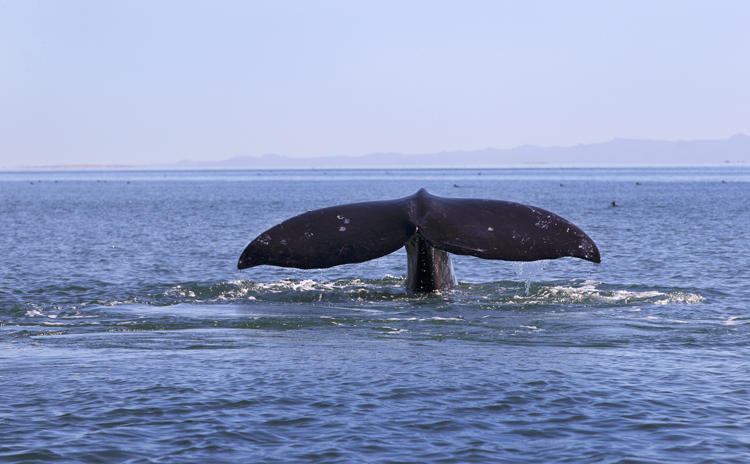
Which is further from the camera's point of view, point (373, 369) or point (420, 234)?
point (420, 234)

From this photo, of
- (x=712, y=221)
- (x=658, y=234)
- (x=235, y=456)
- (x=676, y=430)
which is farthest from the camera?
(x=712, y=221)

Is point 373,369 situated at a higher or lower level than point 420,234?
lower

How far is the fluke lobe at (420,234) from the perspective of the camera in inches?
428

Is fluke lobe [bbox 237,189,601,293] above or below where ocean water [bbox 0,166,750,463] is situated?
above

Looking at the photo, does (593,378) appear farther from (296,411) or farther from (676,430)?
(296,411)

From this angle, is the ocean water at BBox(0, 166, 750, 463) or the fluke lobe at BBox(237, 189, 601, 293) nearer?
the ocean water at BBox(0, 166, 750, 463)

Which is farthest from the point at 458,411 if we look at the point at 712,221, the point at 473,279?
the point at 712,221

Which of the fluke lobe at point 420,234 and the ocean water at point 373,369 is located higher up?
the fluke lobe at point 420,234

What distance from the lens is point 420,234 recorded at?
11.2m

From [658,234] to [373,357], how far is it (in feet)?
84.4

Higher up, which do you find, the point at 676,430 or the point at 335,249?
the point at 335,249

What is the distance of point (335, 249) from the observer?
11289 millimetres

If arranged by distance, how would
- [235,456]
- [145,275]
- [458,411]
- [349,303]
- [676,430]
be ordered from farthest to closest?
[145,275] → [349,303] → [458,411] → [676,430] → [235,456]

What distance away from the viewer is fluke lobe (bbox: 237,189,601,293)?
1088cm
